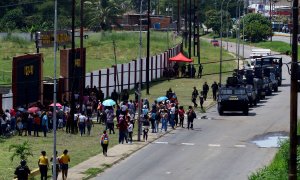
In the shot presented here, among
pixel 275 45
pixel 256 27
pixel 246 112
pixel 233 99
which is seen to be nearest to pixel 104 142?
pixel 233 99

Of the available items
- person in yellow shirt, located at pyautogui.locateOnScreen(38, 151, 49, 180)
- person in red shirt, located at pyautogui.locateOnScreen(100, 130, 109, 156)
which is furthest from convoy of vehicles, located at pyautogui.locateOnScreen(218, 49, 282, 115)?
person in yellow shirt, located at pyautogui.locateOnScreen(38, 151, 49, 180)

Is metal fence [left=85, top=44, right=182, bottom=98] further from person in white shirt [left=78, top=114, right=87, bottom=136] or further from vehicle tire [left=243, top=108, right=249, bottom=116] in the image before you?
person in white shirt [left=78, top=114, right=87, bottom=136]

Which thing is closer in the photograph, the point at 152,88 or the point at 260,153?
the point at 260,153

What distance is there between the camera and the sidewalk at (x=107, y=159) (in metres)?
38.5

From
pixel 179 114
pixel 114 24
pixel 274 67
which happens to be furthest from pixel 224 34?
pixel 179 114

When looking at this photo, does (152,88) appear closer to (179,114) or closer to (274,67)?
(274,67)

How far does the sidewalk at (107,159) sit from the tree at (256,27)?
112m

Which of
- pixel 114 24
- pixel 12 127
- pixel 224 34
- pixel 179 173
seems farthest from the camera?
pixel 224 34

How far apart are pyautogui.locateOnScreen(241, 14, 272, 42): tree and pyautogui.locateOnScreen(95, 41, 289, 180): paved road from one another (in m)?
98.1

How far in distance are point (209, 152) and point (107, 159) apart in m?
5.59

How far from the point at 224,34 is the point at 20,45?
7724 centimetres

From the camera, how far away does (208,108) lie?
6638 centimetres

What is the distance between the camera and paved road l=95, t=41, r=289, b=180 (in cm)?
3919

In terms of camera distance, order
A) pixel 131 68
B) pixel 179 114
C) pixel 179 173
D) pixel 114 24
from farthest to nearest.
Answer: pixel 114 24 → pixel 131 68 → pixel 179 114 → pixel 179 173
